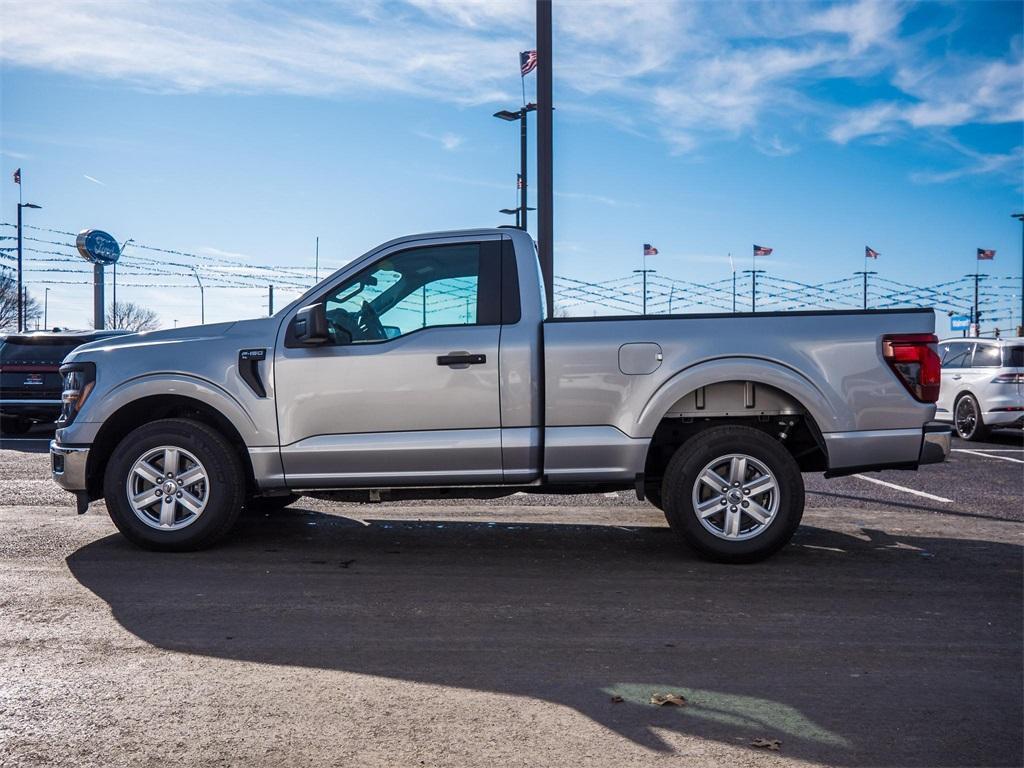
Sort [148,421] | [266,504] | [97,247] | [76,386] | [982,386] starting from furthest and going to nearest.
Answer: [97,247] < [982,386] < [266,504] < [148,421] < [76,386]

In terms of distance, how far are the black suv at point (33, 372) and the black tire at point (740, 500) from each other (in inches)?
470

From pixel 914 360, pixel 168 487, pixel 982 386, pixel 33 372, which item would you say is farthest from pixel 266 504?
pixel 982 386

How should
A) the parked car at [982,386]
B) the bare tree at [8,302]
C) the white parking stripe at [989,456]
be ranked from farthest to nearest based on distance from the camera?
the bare tree at [8,302]
the parked car at [982,386]
the white parking stripe at [989,456]

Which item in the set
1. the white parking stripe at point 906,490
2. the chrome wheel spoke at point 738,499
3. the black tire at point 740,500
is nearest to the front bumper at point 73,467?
the black tire at point 740,500

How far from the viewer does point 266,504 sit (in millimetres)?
7324

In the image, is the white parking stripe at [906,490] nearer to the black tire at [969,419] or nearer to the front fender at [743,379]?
the front fender at [743,379]

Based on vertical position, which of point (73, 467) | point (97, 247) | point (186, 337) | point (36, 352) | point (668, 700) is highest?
point (97, 247)

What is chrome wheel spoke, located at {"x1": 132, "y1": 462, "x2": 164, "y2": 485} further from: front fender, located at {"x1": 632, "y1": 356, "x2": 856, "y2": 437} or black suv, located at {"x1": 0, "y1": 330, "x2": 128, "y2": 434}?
black suv, located at {"x1": 0, "y1": 330, "x2": 128, "y2": 434}

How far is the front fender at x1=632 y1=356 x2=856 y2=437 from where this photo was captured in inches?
224

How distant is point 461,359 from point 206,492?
1877 mm

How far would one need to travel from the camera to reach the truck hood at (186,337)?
5996mm

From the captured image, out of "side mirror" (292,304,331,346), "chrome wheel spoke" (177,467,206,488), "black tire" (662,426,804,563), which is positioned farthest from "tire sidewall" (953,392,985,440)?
"chrome wheel spoke" (177,467,206,488)

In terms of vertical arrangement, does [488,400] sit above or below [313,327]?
below

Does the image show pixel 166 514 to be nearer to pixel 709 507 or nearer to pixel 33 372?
pixel 709 507
